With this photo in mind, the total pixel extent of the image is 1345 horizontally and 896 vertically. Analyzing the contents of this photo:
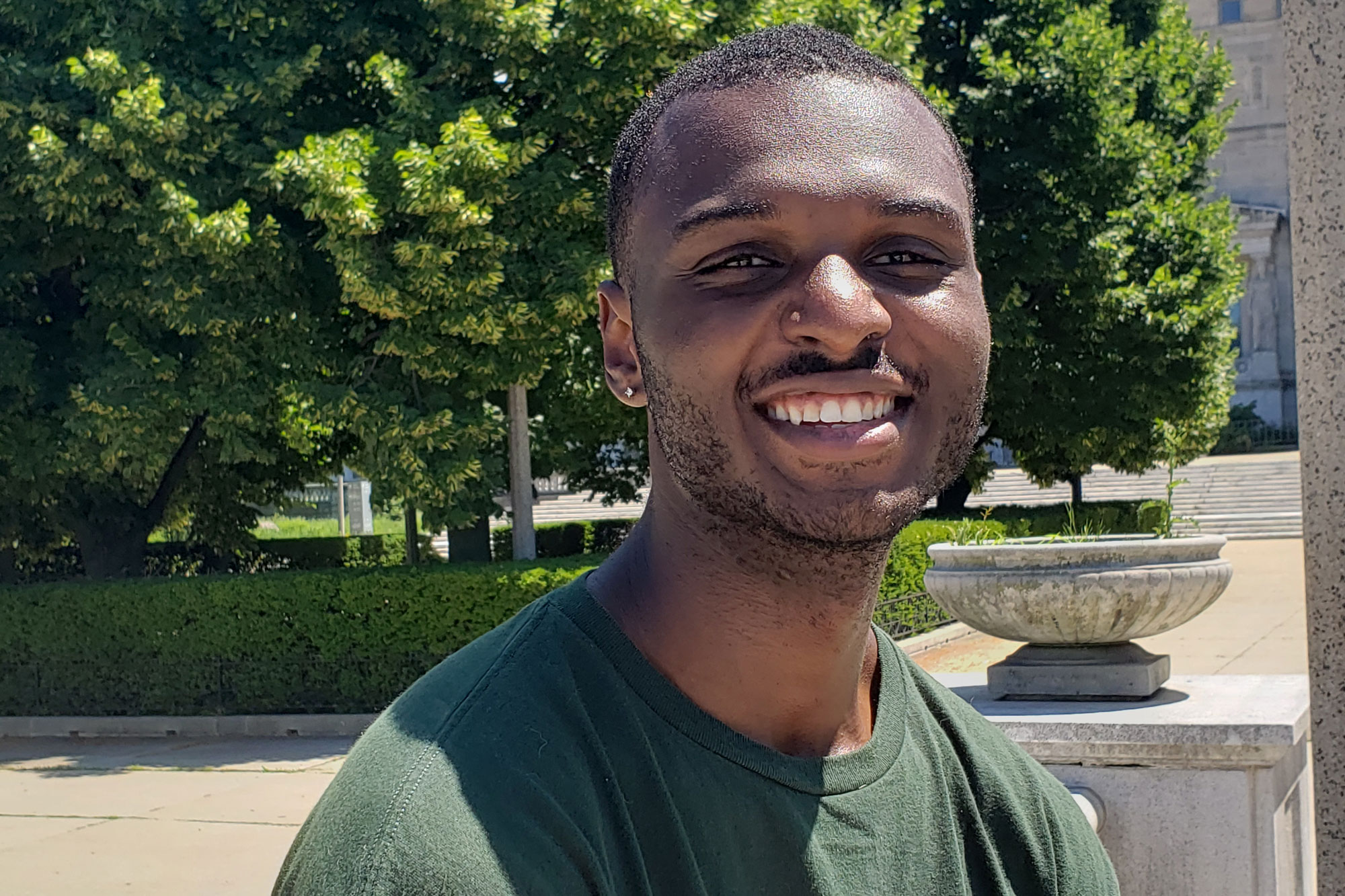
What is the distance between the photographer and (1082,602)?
544cm

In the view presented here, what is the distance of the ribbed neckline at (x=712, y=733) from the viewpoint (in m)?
1.23

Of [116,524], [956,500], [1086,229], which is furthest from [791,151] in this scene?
[956,500]

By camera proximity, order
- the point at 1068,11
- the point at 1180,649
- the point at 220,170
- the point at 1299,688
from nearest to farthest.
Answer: the point at 1299,688
the point at 220,170
the point at 1180,649
the point at 1068,11

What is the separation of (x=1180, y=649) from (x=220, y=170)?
→ 1100cm

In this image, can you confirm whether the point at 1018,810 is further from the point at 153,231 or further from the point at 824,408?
the point at 153,231

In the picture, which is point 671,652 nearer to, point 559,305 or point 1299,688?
→ point 1299,688

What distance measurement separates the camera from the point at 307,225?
13766 millimetres

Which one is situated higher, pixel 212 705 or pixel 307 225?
pixel 307 225

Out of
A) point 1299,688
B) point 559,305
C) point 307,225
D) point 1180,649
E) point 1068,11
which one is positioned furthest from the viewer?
point 1068,11

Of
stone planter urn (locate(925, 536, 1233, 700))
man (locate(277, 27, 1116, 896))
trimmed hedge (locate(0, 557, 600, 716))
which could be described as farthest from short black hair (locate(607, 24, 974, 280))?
trimmed hedge (locate(0, 557, 600, 716))

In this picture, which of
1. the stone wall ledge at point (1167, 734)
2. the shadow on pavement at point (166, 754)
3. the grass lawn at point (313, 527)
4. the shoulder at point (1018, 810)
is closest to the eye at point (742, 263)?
the shoulder at point (1018, 810)

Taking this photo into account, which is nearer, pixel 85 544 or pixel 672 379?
pixel 672 379

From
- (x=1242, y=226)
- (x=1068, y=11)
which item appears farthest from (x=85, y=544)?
(x=1242, y=226)

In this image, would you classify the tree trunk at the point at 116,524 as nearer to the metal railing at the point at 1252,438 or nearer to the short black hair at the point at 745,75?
the short black hair at the point at 745,75
